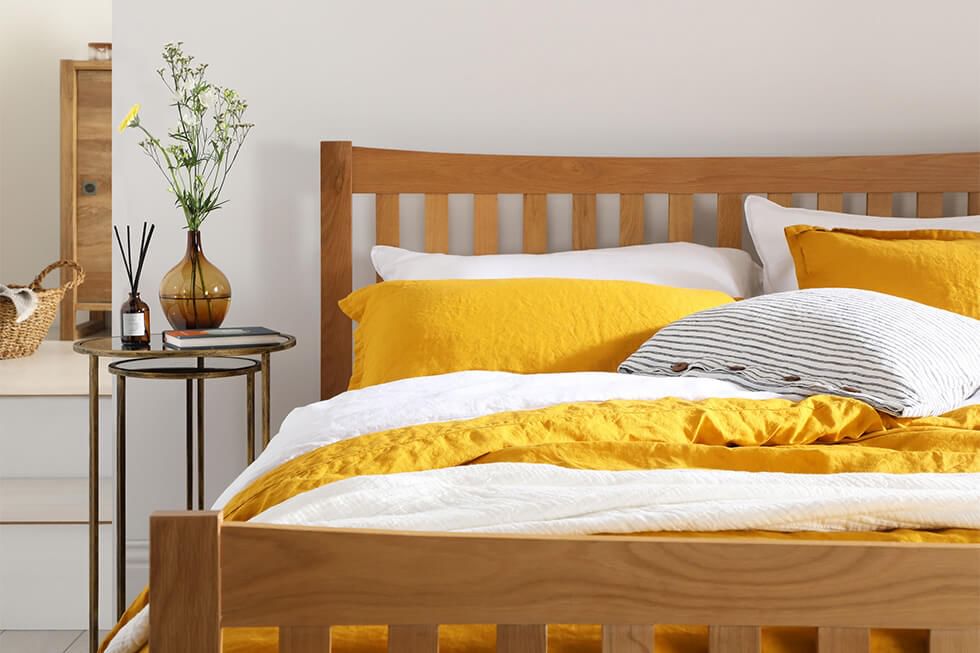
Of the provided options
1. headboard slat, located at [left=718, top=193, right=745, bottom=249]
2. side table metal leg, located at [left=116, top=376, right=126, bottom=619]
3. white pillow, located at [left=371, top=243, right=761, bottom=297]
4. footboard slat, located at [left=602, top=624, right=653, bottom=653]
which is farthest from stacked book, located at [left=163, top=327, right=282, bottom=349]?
footboard slat, located at [left=602, top=624, right=653, bottom=653]

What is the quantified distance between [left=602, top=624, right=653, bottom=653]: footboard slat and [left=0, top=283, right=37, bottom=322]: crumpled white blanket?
7.56ft

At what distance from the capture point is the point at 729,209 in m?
2.15

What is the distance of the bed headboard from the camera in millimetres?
2084

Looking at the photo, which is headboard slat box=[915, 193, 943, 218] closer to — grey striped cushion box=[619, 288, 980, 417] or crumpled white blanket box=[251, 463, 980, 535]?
grey striped cushion box=[619, 288, 980, 417]

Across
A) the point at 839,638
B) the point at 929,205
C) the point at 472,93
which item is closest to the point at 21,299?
the point at 472,93

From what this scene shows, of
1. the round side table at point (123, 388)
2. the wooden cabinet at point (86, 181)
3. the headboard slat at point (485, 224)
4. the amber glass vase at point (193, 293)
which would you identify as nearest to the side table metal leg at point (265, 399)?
the round side table at point (123, 388)

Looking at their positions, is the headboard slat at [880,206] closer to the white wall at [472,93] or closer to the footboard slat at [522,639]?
the white wall at [472,93]

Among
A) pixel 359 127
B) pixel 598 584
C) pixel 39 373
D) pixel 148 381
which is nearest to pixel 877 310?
pixel 598 584

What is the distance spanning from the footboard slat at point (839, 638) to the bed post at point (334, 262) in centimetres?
155

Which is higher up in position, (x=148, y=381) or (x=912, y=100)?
(x=912, y=100)

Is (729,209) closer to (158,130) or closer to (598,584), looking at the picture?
(158,130)

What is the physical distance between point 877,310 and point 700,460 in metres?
0.59

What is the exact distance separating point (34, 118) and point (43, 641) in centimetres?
320

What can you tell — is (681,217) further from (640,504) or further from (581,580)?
(581,580)
